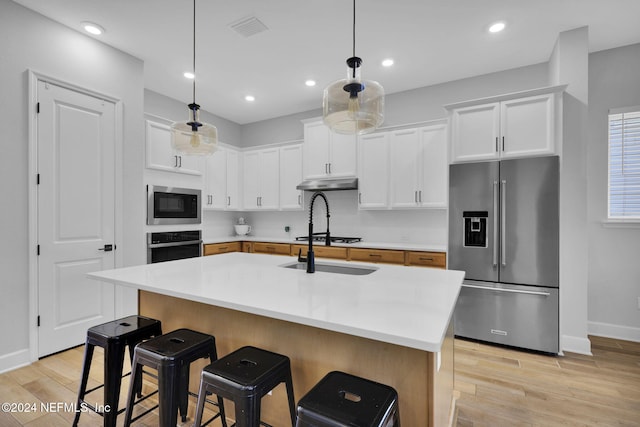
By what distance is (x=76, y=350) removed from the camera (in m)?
2.76

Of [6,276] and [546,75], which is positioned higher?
[546,75]

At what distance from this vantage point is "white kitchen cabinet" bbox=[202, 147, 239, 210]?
15.2ft

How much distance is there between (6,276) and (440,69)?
457cm

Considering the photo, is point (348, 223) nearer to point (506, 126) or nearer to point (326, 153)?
point (326, 153)

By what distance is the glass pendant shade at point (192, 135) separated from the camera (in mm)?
2268

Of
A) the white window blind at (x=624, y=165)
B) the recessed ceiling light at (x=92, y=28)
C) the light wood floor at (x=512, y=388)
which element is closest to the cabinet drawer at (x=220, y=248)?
the light wood floor at (x=512, y=388)

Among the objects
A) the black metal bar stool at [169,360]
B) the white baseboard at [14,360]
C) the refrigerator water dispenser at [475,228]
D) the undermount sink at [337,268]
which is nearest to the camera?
the black metal bar stool at [169,360]

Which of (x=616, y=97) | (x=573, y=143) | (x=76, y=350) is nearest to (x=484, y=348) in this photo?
(x=573, y=143)

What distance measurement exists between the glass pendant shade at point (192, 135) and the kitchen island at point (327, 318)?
0.90 m

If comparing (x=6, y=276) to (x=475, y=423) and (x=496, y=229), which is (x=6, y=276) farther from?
(x=496, y=229)

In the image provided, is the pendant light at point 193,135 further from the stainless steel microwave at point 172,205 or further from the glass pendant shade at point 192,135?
the stainless steel microwave at point 172,205

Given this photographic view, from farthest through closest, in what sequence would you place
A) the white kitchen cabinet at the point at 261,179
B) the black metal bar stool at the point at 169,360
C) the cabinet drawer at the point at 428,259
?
the white kitchen cabinet at the point at 261,179 → the cabinet drawer at the point at 428,259 → the black metal bar stool at the point at 169,360

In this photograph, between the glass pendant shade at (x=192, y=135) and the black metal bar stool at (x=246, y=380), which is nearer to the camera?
the black metal bar stool at (x=246, y=380)

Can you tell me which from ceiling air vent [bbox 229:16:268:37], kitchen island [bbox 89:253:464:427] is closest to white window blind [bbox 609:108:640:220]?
kitchen island [bbox 89:253:464:427]
